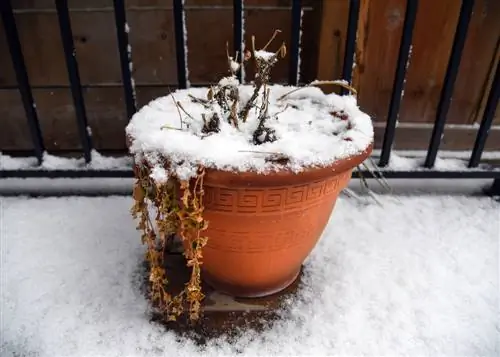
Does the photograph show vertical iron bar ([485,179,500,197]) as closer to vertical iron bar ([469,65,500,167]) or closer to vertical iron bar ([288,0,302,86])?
vertical iron bar ([469,65,500,167])

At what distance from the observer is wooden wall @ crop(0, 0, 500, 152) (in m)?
1.78

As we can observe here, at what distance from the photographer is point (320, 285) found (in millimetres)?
1271

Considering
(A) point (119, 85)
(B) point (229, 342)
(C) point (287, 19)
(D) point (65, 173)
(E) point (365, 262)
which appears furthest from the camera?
(A) point (119, 85)

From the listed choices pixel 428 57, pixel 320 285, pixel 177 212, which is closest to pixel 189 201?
pixel 177 212

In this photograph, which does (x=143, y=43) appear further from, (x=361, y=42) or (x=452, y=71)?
(x=452, y=71)

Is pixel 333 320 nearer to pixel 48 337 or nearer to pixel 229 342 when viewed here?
pixel 229 342

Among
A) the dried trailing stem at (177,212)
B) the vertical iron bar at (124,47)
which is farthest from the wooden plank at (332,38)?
the dried trailing stem at (177,212)

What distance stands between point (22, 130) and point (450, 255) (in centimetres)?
197

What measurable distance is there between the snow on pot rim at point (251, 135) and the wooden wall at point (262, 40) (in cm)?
70

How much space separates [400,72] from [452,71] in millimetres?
165

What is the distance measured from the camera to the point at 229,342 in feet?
3.63

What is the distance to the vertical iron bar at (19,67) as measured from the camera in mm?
1316

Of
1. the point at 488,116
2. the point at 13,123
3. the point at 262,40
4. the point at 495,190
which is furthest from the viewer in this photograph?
the point at 13,123

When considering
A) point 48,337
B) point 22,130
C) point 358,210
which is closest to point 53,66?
point 22,130
